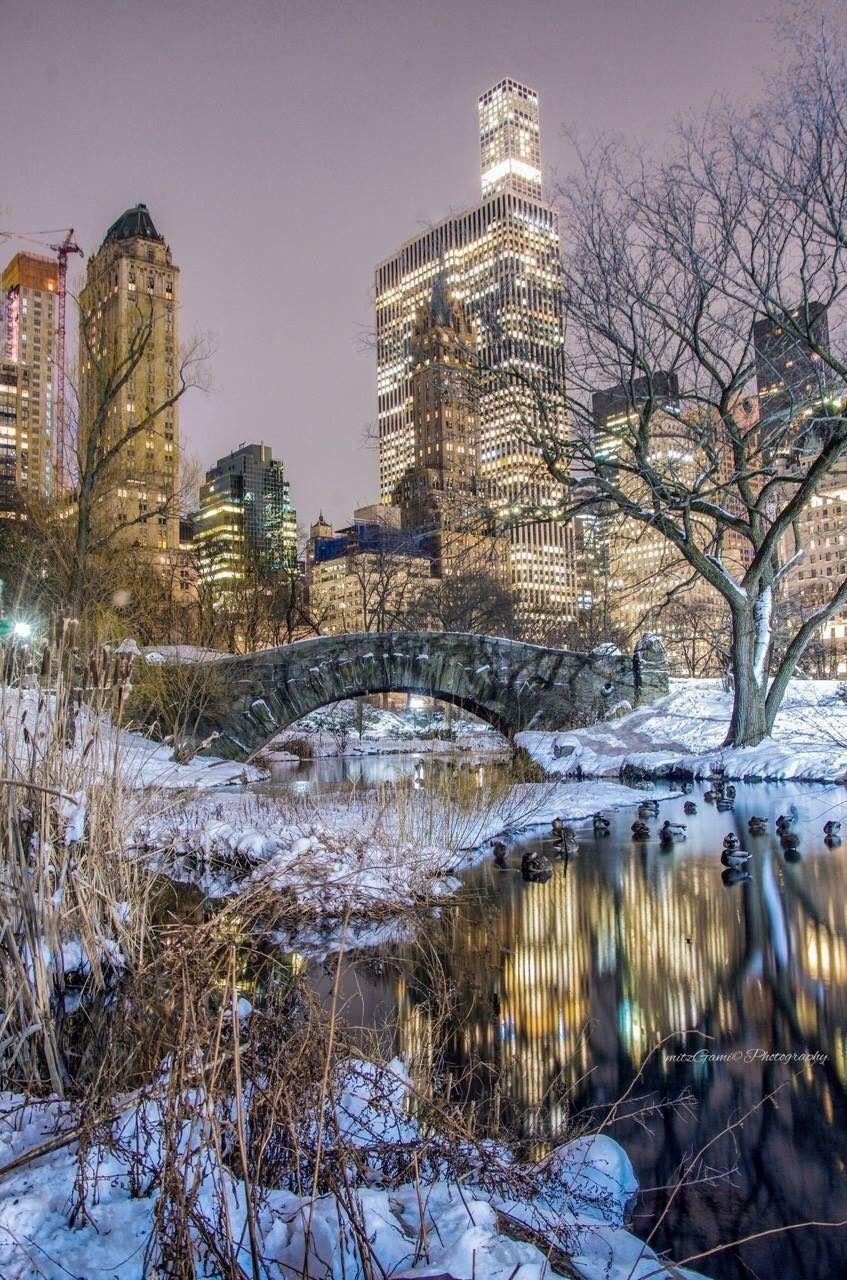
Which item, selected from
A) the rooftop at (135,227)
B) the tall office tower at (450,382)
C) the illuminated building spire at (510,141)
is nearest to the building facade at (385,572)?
the tall office tower at (450,382)

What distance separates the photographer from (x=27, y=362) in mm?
153000

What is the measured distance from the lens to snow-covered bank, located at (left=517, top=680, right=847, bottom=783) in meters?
16.0

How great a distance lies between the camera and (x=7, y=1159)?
271 cm

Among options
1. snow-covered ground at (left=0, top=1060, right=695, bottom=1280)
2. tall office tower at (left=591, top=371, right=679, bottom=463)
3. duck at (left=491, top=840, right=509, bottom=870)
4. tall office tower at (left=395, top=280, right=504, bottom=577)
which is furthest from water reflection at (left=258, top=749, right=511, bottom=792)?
snow-covered ground at (left=0, top=1060, right=695, bottom=1280)

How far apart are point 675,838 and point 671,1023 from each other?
6030 millimetres

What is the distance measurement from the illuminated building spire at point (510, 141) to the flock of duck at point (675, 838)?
53.4ft

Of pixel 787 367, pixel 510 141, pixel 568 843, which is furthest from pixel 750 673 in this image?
pixel 510 141

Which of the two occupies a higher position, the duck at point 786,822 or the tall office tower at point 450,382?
the tall office tower at point 450,382

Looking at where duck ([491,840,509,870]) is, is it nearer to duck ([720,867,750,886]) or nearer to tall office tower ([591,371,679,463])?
duck ([720,867,750,886])

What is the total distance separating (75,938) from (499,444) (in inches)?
620

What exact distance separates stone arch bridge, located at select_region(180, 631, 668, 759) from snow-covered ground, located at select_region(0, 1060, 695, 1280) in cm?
1306

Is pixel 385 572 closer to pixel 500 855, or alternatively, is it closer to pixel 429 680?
pixel 429 680

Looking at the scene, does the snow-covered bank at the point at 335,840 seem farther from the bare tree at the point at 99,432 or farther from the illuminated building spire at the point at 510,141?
the illuminated building spire at the point at 510,141

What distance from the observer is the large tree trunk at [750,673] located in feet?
53.5
